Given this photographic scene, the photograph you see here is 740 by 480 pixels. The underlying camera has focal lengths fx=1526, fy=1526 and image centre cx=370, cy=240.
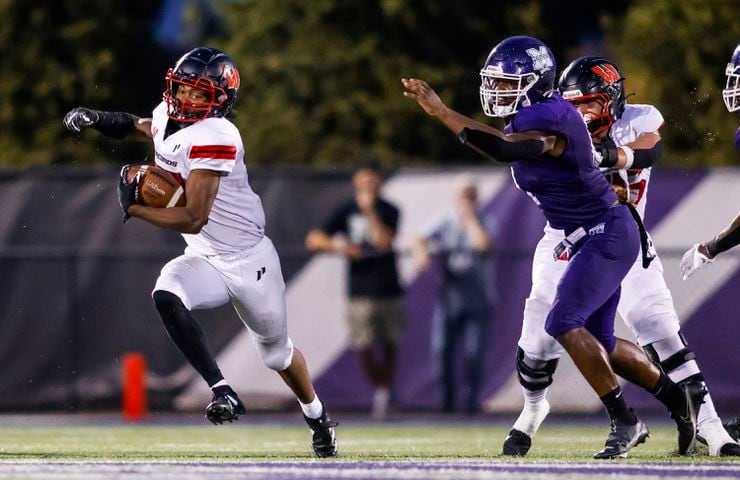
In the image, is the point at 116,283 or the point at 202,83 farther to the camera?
the point at 116,283

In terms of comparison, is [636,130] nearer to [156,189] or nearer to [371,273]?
[156,189]

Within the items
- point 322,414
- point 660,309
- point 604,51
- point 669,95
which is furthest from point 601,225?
point 604,51

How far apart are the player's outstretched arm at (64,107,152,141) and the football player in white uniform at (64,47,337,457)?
318 mm

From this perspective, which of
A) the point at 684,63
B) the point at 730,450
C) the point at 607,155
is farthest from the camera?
the point at 684,63

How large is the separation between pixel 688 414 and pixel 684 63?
7563mm

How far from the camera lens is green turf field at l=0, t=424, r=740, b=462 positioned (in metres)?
6.95

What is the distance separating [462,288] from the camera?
1098 cm

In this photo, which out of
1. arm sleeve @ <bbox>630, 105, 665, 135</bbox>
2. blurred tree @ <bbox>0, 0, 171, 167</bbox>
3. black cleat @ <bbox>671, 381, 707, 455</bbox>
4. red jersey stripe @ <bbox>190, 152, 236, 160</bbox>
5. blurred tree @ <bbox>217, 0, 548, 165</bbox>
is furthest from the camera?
blurred tree @ <bbox>217, 0, 548, 165</bbox>

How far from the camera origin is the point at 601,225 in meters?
6.66

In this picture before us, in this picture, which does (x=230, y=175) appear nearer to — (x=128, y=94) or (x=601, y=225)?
(x=601, y=225)

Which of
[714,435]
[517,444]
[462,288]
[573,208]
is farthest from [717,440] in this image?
[462,288]

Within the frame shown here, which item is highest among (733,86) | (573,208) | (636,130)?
(733,86)

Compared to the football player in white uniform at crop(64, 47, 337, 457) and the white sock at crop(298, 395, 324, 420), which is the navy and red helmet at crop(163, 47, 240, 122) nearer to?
the football player in white uniform at crop(64, 47, 337, 457)

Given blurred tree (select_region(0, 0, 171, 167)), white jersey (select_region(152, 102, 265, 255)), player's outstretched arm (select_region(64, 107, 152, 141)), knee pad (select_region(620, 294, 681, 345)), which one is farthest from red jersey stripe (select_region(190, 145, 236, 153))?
blurred tree (select_region(0, 0, 171, 167))
